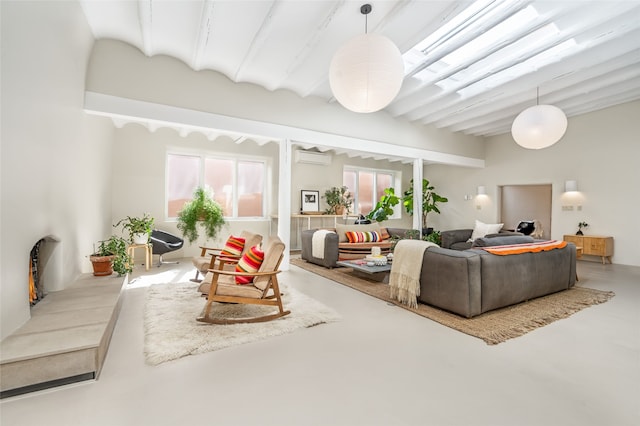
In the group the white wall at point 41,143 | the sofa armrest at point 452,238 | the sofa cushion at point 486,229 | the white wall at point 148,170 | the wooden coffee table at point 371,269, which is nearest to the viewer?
the white wall at point 41,143

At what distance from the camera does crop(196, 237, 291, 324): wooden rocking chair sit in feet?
9.66

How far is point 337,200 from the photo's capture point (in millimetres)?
8711

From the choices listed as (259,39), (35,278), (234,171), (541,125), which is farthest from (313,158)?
(35,278)

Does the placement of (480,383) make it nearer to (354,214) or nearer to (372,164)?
(354,214)

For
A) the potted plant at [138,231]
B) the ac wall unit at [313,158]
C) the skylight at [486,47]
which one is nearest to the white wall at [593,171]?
the skylight at [486,47]

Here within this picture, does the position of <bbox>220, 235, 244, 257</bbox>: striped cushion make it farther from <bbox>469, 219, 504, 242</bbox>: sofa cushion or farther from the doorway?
the doorway

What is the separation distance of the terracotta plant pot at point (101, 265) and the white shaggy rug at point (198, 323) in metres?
0.56

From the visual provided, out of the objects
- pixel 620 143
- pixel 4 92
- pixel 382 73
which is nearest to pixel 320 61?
pixel 382 73

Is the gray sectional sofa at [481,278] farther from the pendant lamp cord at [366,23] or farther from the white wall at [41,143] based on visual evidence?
the white wall at [41,143]

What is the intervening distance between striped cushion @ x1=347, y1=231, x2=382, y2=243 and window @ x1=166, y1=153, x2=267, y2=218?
268 cm

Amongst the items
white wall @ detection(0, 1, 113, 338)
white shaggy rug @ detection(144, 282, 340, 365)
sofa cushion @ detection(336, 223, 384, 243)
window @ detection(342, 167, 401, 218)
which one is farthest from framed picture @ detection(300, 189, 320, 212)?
white wall @ detection(0, 1, 113, 338)

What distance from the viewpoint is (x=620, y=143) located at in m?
6.28

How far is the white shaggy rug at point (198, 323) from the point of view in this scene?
8.17 feet

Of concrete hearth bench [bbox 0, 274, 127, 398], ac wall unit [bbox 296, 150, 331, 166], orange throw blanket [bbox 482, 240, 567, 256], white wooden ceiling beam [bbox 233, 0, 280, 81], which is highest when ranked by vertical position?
white wooden ceiling beam [bbox 233, 0, 280, 81]
